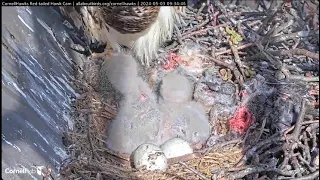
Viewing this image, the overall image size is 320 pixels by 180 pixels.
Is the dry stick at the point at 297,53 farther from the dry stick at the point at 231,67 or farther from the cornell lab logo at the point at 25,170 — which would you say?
the cornell lab logo at the point at 25,170

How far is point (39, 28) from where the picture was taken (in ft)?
8.50

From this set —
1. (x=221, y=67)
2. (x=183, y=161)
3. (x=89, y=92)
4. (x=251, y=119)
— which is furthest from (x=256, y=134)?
(x=89, y=92)

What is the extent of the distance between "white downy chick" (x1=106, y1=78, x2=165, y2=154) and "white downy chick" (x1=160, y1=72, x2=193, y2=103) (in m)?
0.07

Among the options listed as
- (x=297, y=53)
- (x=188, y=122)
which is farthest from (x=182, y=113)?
(x=297, y=53)

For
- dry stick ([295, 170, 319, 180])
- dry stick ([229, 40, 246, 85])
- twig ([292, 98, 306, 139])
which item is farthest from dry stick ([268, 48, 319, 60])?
dry stick ([295, 170, 319, 180])

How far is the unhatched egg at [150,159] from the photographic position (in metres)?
2.17

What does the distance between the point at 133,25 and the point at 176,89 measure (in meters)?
0.37

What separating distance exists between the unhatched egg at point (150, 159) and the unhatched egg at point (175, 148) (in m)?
0.07

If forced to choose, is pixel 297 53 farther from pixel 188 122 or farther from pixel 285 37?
pixel 188 122

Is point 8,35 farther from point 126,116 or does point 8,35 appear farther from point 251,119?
point 251,119

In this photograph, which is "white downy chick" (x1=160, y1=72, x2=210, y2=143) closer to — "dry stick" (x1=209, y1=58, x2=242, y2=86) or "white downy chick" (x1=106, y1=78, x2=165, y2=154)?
"white downy chick" (x1=106, y1=78, x2=165, y2=154)

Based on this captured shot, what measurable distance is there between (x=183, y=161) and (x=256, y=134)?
0.37 m

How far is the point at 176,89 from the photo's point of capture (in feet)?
8.46

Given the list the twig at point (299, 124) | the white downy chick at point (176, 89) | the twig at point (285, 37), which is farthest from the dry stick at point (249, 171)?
the twig at point (285, 37)
